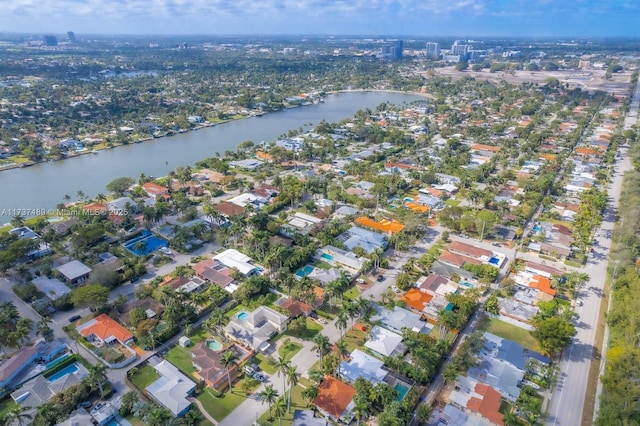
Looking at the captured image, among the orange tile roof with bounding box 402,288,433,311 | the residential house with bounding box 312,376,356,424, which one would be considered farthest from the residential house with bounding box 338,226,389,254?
the residential house with bounding box 312,376,356,424

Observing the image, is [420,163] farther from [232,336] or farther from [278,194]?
[232,336]

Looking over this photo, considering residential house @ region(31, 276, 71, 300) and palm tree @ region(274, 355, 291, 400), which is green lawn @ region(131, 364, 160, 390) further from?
residential house @ region(31, 276, 71, 300)

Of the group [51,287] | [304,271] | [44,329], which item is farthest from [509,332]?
[51,287]

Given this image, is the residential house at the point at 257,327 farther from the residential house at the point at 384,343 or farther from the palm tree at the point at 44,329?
the palm tree at the point at 44,329

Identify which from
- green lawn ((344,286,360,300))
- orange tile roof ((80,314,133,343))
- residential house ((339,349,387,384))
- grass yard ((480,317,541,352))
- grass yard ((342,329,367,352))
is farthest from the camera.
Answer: green lawn ((344,286,360,300))

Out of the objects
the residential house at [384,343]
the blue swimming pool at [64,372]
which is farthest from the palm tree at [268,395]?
the blue swimming pool at [64,372]

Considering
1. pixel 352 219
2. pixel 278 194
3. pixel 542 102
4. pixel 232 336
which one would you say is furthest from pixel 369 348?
pixel 542 102
